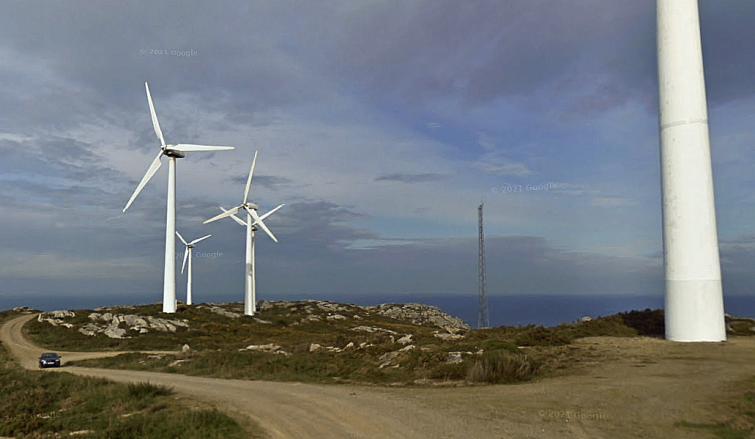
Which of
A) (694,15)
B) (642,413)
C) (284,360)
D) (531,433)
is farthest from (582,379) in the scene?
(694,15)

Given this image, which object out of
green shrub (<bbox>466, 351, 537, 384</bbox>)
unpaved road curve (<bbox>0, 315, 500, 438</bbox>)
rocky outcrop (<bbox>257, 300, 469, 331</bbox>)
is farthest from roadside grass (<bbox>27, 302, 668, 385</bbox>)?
rocky outcrop (<bbox>257, 300, 469, 331</bbox>)

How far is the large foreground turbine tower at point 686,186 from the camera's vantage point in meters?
29.7

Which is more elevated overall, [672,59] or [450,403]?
[672,59]

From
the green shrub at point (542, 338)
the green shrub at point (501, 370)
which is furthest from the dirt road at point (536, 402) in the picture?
the green shrub at point (542, 338)

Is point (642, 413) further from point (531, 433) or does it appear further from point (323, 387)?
point (323, 387)

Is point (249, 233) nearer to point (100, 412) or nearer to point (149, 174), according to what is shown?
point (149, 174)

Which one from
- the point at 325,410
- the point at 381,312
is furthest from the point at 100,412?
the point at 381,312

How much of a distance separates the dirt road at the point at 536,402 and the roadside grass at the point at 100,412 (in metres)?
1.82

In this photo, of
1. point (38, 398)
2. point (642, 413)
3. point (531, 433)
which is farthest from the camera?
point (38, 398)

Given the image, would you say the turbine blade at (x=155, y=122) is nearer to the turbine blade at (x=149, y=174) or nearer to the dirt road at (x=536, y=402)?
the turbine blade at (x=149, y=174)

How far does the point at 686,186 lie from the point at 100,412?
34.4 m

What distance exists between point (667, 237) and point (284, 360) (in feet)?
89.7

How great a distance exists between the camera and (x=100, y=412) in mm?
20703

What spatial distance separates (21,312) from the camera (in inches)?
3964
